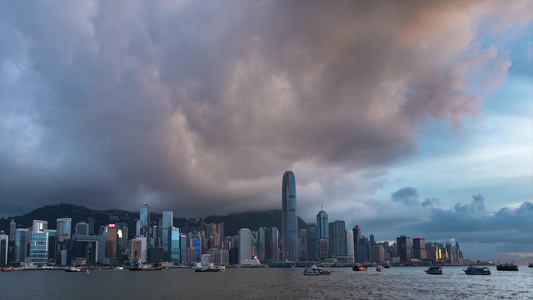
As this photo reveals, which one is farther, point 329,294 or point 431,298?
point 329,294

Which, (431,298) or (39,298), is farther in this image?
(39,298)

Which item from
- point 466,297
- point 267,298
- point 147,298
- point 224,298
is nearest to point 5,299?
point 147,298

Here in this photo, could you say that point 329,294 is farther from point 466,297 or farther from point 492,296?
point 492,296

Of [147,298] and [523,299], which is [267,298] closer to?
[147,298]

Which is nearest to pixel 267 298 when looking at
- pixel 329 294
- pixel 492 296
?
pixel 329 294

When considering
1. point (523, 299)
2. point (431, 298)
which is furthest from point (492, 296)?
point (431, 298)

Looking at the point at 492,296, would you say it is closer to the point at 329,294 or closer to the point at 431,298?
the point at 431,298

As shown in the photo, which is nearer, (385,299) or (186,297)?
(385,299)
